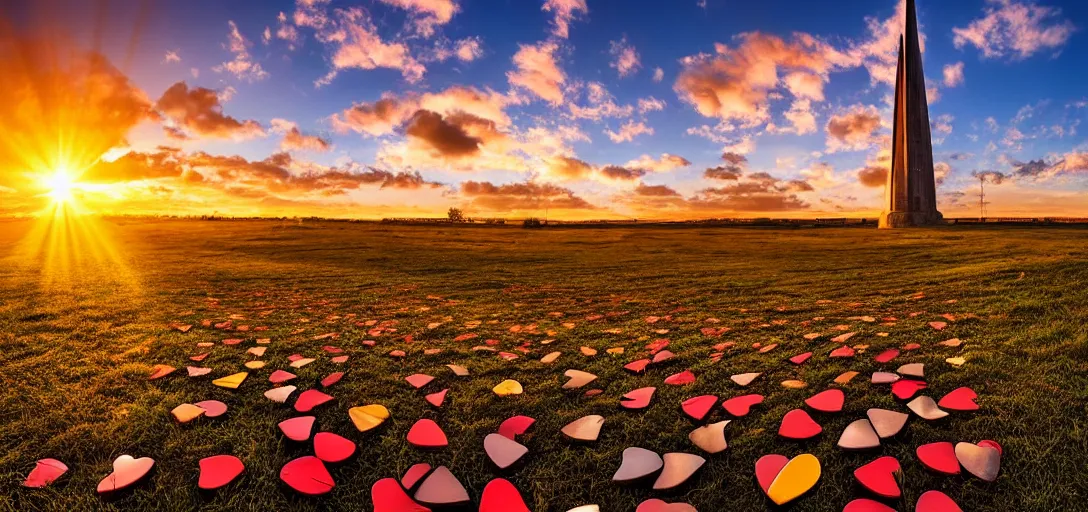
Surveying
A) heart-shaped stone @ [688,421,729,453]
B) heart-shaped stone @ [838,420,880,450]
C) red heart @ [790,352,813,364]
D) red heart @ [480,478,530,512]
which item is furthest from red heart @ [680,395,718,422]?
red heart @ [480,478,530,512]

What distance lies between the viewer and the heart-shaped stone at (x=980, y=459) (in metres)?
2.77

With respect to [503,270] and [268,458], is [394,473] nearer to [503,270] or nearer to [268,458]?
[268,458]

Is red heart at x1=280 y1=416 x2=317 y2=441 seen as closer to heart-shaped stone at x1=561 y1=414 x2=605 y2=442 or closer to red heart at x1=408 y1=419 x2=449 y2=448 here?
red heart at x1=408 y1=419 x2=449 y2=448

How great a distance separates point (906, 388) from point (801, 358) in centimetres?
109

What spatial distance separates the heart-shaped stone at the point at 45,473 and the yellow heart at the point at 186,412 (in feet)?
2.29

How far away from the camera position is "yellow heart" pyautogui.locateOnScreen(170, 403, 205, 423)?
3.76 metres

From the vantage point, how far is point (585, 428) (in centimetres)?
353

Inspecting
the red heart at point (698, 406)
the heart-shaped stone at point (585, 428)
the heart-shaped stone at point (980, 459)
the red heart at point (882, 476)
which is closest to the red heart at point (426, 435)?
the heart-shaped stone at point (585, 428)

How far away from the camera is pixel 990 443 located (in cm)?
303

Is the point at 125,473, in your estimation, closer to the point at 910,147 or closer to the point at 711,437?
the point at 711,437

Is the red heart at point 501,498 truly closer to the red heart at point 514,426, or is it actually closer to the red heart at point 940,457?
the red heart at point 514,426

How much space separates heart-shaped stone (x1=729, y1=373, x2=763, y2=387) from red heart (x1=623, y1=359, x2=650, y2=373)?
0.85 meters

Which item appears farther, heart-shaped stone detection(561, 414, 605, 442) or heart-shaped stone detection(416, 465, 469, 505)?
heart-shaped stone detection(561, 414, 605, 442)

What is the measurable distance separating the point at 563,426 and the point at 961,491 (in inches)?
92.4
